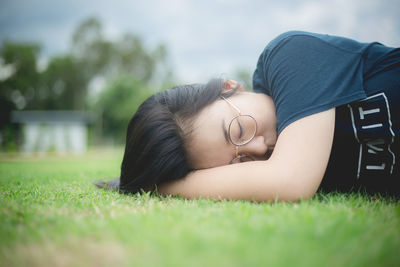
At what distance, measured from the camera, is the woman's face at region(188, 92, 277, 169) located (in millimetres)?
1754

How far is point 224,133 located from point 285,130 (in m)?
0.41

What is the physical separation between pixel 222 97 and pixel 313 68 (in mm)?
649

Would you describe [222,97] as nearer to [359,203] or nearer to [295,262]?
[359,203]

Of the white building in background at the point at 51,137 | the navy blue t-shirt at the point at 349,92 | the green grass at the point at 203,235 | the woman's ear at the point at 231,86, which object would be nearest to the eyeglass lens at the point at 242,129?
the navy blue t-shirt at the point at 349,92

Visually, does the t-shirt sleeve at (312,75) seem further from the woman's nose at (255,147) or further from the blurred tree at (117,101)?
the blurred tree at (117,101)

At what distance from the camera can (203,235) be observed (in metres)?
0.98

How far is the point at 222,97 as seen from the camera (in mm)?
1924

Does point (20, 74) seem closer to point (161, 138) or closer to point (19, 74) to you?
point (19, 74)

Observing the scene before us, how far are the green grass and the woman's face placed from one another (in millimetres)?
403

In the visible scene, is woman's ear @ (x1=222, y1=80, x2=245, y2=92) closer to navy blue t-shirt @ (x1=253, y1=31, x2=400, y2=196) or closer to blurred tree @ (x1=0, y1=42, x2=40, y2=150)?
navy blue t-shirt @ (x1=253, y1=31, x2=400, y2=196)

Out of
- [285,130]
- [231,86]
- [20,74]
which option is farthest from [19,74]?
[285,130]

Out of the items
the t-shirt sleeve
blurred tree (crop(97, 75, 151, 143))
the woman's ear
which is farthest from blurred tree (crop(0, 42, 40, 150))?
the t-shirt sleeve

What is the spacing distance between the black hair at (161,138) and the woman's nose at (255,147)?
0.39 meters

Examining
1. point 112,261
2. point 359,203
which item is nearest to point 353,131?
point 359,203
